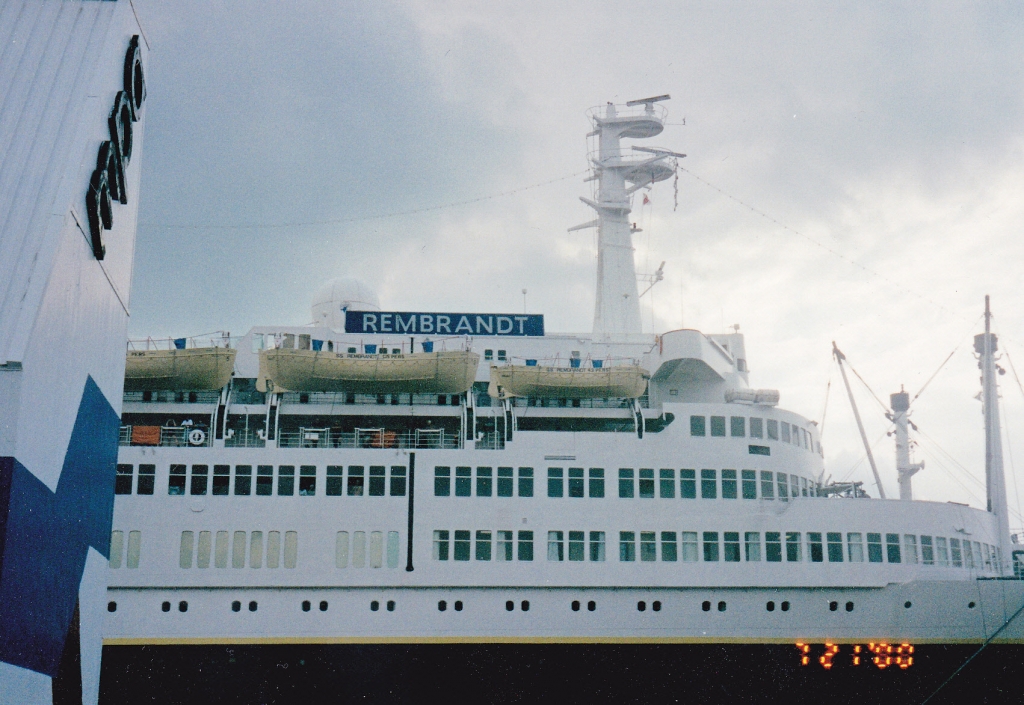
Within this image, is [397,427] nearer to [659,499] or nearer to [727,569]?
[659,499]

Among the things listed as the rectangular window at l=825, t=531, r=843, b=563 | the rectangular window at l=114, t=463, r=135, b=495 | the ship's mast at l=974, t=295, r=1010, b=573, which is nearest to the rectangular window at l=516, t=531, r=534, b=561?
the rectangular window at l=825, t=531, r=843, b=563

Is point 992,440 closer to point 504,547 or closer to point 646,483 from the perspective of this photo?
point 646,483

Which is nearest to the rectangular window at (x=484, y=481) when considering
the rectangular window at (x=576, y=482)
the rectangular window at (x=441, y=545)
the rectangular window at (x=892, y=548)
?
the rectangular window at (x=441, y=545)

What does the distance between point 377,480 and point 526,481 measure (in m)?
4.62

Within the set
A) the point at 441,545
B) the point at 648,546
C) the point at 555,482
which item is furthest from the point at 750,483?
the point at 441,545

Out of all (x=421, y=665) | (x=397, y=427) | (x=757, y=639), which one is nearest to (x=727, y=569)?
(x=757, y=639)

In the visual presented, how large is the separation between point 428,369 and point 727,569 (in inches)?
441

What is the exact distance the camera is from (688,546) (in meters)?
30.5

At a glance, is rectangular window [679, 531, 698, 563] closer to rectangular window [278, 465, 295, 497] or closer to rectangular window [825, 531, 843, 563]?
rectangular window [825, 531, 843, 563]

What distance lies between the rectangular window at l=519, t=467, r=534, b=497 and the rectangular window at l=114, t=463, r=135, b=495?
11.8 m

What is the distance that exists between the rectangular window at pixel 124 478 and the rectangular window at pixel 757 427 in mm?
19674

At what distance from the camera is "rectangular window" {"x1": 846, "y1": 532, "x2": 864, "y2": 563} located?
30719 mm

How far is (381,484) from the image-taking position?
101 feet

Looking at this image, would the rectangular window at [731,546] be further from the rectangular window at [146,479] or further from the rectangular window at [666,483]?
the rectangular window at [146,479]
